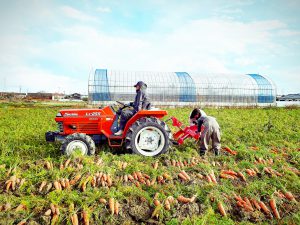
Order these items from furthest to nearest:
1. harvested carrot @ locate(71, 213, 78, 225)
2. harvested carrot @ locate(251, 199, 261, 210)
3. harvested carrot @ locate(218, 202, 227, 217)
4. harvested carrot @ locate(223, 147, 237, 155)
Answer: harvested carrot @ locate(223, 147, 237, 155), harvested carrot @ locate(251, 199, 261, 210), harvested carrot @ locate(218, 202, 227, 217), harvested carrot @ locate(71, 213, 78, 225)

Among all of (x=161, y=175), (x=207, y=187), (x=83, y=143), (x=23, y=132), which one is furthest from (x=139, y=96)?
(x=23, y=132)

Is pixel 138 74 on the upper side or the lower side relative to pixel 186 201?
upper

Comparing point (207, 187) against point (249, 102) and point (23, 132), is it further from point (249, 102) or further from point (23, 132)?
point (249, 102)

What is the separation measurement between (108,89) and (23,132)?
16.1m

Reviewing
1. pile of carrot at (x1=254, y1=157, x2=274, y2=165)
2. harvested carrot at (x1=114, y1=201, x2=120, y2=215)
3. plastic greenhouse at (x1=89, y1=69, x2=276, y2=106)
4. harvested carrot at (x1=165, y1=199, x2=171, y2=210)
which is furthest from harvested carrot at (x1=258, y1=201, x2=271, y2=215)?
plastic greenhouse at (x1=89, y1=69, x2=276, y2=106)

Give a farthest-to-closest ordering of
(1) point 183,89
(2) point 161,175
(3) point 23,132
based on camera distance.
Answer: (1) point 183,89 < (3) point 23,132 < (2) point 161,175

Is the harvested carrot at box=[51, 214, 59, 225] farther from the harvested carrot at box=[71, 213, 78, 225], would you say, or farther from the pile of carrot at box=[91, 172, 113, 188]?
the pile of carrot at box=[91, 172, 113, 188]

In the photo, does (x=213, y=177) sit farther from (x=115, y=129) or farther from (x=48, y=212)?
(x=48, y=212)

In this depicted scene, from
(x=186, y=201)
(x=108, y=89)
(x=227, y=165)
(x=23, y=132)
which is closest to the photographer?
(x=186, y=201)

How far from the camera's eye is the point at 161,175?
5441mm

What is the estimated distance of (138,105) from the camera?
22.5ft

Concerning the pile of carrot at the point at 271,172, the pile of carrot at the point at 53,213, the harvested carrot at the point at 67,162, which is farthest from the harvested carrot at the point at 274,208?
the harvested carrot at the point at 67,162

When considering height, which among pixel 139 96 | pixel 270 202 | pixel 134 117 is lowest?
pixel 270 202

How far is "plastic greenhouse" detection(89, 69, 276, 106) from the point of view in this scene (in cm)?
2575
